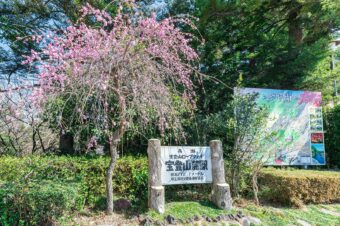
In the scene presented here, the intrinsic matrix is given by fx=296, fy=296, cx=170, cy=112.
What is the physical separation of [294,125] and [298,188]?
2308 millimetres

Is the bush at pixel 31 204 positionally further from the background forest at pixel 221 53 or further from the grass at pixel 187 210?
the background forest at pixel 221 53

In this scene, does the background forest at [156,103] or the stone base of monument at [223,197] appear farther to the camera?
the stone base of monument at [223,197]

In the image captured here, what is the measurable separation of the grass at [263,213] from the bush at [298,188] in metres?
0.25

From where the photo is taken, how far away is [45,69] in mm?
4203

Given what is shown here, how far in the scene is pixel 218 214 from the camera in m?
4.41

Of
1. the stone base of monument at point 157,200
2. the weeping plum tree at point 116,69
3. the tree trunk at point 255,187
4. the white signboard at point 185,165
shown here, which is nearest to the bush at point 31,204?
the weeping plum tree at point 116,69

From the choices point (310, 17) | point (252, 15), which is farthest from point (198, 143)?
point (310, 17)

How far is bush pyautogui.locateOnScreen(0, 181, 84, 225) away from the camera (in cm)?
346

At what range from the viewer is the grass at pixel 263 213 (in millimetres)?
4312

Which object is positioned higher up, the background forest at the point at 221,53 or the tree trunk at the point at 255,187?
A: the background forest at the point at 221,53

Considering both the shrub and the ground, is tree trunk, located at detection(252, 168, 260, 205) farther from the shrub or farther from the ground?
the shrub

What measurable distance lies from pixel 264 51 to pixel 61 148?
6333 mm

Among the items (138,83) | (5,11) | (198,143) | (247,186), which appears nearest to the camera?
(138,83)

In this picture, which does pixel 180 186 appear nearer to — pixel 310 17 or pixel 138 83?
pixel 138 83
